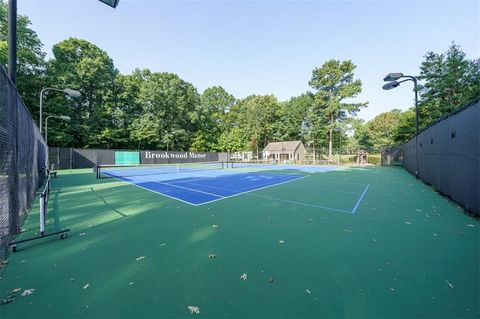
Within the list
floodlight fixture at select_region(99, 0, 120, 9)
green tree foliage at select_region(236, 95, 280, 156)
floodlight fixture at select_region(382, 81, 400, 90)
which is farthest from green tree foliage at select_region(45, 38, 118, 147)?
floodlight fixture at select_region(382, 81, 400, 90)

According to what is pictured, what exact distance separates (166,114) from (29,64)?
65.4 feet

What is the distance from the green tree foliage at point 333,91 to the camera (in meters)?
36.5

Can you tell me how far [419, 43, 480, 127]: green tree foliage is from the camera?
74.3 ft

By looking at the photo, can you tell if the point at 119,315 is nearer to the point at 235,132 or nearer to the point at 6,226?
the point at 6,226

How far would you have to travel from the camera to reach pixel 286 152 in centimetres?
4616

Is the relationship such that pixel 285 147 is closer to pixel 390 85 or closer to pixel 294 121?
pixel 294 121

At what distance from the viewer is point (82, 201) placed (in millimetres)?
7574

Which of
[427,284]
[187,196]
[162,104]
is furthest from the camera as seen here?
[162,104]

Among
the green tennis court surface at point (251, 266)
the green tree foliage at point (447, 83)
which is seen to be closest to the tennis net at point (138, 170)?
the green tennis court surface at point (251, 266)

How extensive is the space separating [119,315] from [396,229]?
537 cm

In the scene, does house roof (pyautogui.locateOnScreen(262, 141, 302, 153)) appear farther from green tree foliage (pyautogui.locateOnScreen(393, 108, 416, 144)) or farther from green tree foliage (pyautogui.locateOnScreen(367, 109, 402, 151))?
green tree foliage (pyautogui.locateOnScreen(367, 109, 402, 151))

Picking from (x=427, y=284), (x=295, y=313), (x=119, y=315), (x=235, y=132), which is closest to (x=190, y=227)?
(x=119, y=315)

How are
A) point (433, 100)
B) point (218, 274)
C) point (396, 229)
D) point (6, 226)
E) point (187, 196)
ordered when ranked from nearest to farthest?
point (218, 274), point (6, 226), point (396, 229), point (187, 196), point (433, 100)

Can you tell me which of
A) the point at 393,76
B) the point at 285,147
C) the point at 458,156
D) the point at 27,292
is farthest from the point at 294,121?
the point at 27,292
